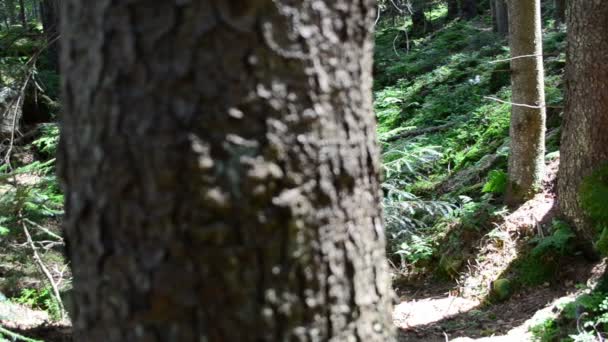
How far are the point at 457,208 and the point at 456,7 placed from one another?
2072cm

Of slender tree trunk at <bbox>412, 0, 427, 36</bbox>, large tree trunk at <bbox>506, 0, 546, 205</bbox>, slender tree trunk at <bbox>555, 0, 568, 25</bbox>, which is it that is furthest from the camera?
slender tree trunk at <bbox>412, 0, 427, 36</bbox>

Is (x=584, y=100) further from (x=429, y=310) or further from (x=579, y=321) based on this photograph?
(x=429, y=310)

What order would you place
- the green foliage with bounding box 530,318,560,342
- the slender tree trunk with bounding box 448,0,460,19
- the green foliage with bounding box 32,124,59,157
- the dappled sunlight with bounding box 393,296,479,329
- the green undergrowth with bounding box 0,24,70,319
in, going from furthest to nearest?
1. the slender tree trunk with bounding box 448,0,460,19
2. the green foliage with bounding box 32,124,59,157
3. the dappled sunlight with bounding box 393,296,479,329
4. the green foliage with bounding box 530,318,560,342
5. the green undergrowth with bounding box 0,24,70,319

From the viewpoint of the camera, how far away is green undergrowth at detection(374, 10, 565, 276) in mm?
9016

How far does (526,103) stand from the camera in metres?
8.43

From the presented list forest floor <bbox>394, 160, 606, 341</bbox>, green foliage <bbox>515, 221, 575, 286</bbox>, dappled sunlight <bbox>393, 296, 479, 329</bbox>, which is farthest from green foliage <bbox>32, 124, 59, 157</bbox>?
green foliage <bbox>515, 221, 575, 286</bbox>

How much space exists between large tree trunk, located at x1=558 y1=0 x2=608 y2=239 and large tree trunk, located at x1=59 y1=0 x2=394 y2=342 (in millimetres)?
6403

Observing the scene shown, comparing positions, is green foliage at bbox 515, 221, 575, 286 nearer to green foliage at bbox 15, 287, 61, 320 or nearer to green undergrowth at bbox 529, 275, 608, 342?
green undergrowth at bbox 529, 275, 608, 342

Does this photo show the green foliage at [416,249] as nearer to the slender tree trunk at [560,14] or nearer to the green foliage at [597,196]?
the green foliage at [597,196]

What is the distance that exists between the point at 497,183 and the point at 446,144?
9.46 ft

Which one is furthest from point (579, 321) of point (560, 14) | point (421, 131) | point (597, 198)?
point (560, 14)

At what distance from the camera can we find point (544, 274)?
24.9ft

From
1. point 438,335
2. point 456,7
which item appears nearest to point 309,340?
point 438,335

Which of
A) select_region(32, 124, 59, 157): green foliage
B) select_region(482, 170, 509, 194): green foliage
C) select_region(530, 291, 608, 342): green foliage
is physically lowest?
select_region(530, 291, 608, 342): green foliage
